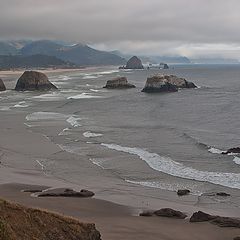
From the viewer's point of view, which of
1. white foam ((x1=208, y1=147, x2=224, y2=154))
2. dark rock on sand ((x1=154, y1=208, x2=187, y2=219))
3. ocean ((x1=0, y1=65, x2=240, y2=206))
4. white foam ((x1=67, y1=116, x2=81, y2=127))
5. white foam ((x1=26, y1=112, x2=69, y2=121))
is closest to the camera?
dark rock on sand ((x1=154, y1=208, x2=187, y2=219))

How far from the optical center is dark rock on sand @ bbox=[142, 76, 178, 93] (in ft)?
325

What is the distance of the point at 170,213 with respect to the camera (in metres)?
18.3

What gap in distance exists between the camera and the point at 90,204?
20203mm

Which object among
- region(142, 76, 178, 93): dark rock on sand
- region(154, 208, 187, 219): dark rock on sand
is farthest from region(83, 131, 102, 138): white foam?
region(142, 76, 178, 93): dark rock on sand

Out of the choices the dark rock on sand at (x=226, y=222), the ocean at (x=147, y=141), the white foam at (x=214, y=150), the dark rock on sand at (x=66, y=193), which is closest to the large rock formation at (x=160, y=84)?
the ocean at (x=147, y=141)

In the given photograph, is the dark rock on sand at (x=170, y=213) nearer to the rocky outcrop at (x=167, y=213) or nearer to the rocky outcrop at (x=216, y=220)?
the rocky outcrop at (x=167, y=213)

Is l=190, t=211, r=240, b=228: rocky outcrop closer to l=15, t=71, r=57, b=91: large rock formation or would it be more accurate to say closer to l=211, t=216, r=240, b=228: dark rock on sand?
l=211, t=216, r=240, b=228: dark rock on sand

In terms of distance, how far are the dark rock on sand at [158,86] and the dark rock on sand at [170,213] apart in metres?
80.7

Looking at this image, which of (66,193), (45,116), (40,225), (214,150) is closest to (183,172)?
(214,150)

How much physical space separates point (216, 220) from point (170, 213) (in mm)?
1868

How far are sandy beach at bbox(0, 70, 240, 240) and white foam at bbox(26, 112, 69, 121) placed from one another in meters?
18.8

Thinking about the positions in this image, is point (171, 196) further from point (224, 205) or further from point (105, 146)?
point (105, 146)

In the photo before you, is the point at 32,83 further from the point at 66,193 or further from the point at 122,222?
the point at 122,222

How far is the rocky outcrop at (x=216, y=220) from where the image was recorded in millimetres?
16891
